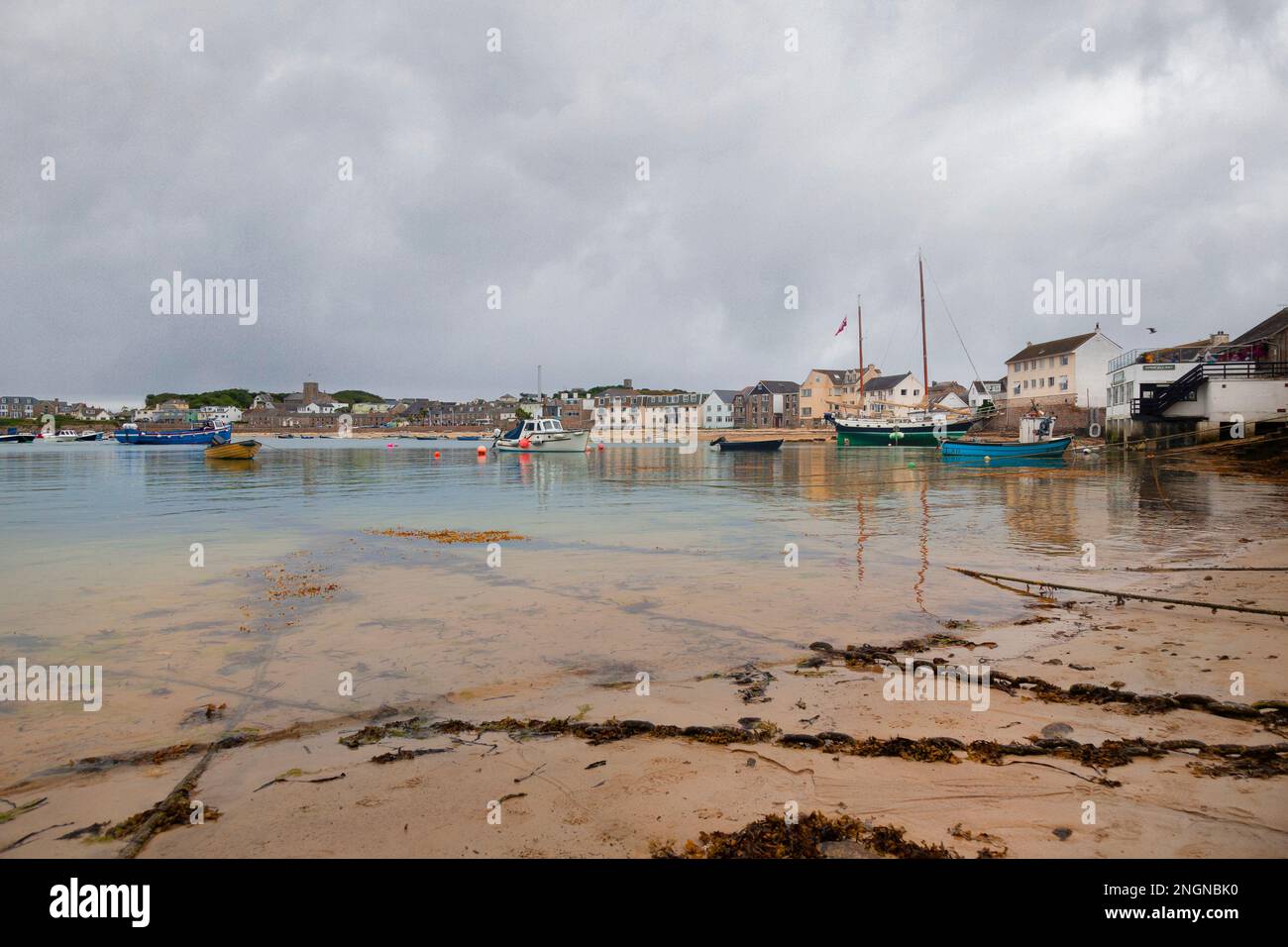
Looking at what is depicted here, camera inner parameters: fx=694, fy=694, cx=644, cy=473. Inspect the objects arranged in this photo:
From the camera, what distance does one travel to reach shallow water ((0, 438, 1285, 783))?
275 inches

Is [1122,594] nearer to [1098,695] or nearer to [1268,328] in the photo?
[1098,695]

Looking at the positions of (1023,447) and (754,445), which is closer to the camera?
(1023,447)

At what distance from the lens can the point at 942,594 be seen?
10.4 m

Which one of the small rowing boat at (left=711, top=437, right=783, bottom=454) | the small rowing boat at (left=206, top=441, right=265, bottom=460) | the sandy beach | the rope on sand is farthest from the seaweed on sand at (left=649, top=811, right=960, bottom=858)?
the small rowing boat at (left=206, top=441, right=265, bottom=460)

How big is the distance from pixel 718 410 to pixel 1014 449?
10271cm

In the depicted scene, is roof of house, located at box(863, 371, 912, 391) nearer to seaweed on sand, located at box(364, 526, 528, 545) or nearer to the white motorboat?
the white motorboat

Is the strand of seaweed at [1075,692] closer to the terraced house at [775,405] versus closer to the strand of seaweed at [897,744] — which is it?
the strand of seaweed at [897,744]

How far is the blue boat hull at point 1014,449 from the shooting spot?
149 feet

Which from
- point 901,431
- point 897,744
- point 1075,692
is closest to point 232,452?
point 901,431

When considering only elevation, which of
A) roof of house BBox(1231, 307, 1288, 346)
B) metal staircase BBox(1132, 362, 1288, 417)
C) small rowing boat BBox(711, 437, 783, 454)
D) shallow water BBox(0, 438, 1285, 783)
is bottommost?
Answer: shallow water BBox(0, 438, 1285, 783)

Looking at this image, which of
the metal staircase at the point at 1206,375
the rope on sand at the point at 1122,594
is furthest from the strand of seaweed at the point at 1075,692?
the metal staircase at the point at 1206,375

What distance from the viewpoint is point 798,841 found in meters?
3.69

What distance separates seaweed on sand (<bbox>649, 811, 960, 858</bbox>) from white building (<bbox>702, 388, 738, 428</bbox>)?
470 feet
